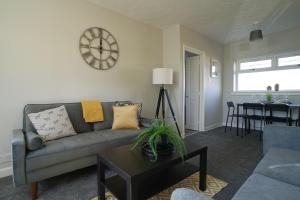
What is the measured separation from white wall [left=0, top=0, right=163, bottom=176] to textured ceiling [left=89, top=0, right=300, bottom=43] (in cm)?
34

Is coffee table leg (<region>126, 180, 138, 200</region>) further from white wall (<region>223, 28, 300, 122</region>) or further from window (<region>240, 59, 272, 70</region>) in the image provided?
window (<region>240, 59, 272, 70</region>)

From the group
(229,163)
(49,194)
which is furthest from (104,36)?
(229,163)

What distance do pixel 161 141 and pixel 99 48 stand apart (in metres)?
2.04

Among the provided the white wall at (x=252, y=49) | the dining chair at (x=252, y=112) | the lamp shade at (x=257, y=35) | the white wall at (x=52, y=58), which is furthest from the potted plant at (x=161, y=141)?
the white wall at (x=252, y=49)

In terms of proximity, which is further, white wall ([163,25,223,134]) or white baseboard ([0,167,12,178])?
white wall ([163,25,223,134])

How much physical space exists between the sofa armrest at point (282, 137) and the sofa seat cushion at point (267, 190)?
0.82 metres

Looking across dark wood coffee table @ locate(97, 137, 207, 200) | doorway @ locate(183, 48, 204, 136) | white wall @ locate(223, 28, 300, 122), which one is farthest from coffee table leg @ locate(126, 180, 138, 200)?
white wall @ locate(223, 28, 300, 122)

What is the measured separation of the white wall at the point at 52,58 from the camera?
213 centimetres

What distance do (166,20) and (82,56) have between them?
1.81m

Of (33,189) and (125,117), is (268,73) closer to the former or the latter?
(125,117)

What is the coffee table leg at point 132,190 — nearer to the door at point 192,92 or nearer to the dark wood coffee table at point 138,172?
the dark wood coffee table at point 138,172

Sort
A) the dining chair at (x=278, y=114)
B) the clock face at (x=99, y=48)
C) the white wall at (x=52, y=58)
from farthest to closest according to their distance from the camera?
the dining chair at (x=278, y=114) → the clock face at (x=99, y=48) → the white wall at (x=52, y=58)

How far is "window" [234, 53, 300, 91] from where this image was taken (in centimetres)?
404

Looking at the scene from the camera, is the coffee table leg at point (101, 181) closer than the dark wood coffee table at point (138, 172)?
No
